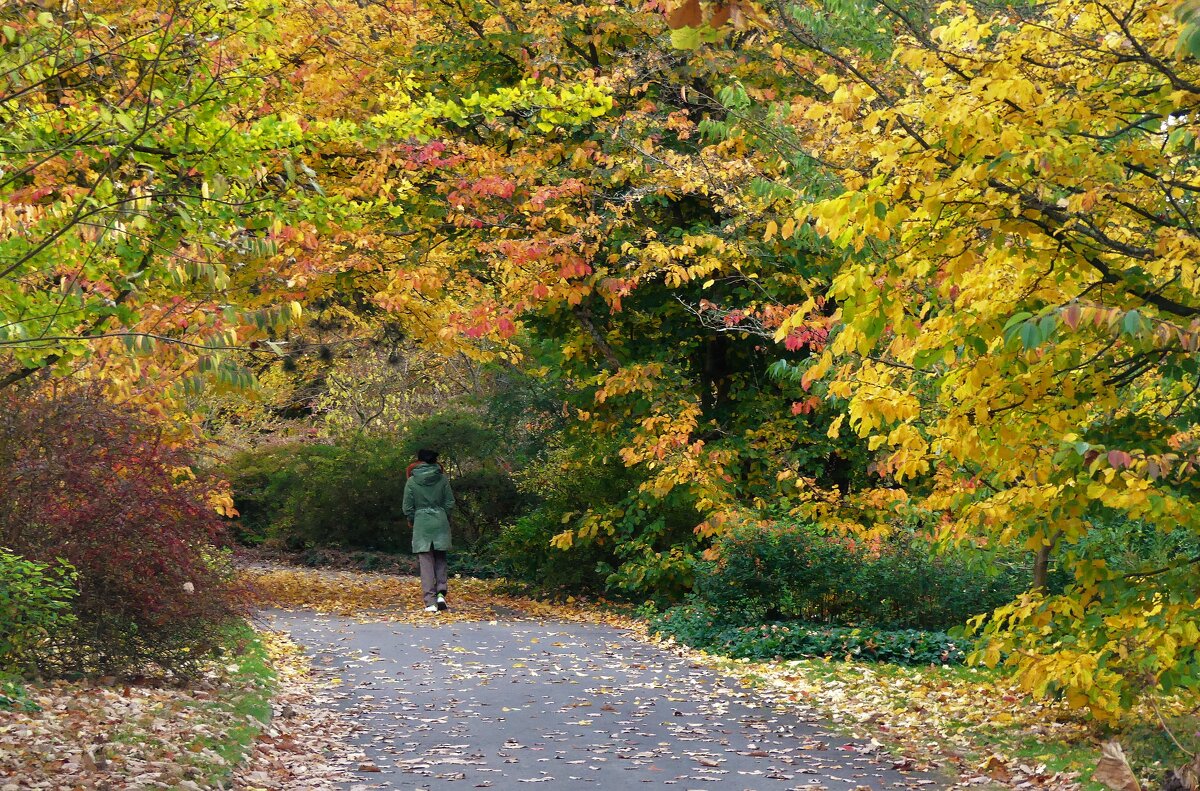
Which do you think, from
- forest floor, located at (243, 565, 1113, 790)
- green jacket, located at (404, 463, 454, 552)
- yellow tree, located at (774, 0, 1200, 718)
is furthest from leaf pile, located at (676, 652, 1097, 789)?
green jacket, located at (404, 463, 454, 552)

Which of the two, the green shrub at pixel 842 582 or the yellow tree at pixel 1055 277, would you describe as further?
the green shrub at pixel 842 582

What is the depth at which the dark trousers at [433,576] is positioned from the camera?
1606 cm

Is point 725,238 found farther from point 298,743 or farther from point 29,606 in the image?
point 29,606

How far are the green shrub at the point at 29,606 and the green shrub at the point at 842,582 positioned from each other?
676cm

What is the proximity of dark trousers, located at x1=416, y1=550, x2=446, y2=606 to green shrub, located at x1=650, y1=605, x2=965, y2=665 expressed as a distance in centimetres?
432

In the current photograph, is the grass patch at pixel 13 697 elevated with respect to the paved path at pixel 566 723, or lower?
elevated

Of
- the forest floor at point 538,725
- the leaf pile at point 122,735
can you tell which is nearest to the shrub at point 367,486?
the forest floor at point 538,725

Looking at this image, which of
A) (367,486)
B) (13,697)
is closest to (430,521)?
(367,486)

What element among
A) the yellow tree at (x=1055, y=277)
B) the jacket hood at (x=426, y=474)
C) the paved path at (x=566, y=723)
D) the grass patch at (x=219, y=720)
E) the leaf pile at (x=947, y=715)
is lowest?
the paved path at (x=566, y=723)

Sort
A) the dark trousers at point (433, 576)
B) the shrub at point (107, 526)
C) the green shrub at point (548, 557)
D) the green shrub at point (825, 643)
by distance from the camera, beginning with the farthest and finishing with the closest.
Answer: the green shrub at point (548, 557) → the dark trousers at point (433, 576) → the green shrub at point (825, 643) → the shrub at point (107, 526)

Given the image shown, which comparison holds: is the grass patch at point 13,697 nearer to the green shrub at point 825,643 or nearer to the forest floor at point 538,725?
the forest floor at point 538,725

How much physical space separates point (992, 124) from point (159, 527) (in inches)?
237

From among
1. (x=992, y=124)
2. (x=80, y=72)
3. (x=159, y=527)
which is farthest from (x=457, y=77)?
(x=992, y=124)

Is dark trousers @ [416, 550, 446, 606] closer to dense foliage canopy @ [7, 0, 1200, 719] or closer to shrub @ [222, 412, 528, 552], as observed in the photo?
dense foliage canopy @ [7, 0, 1200, 719]
